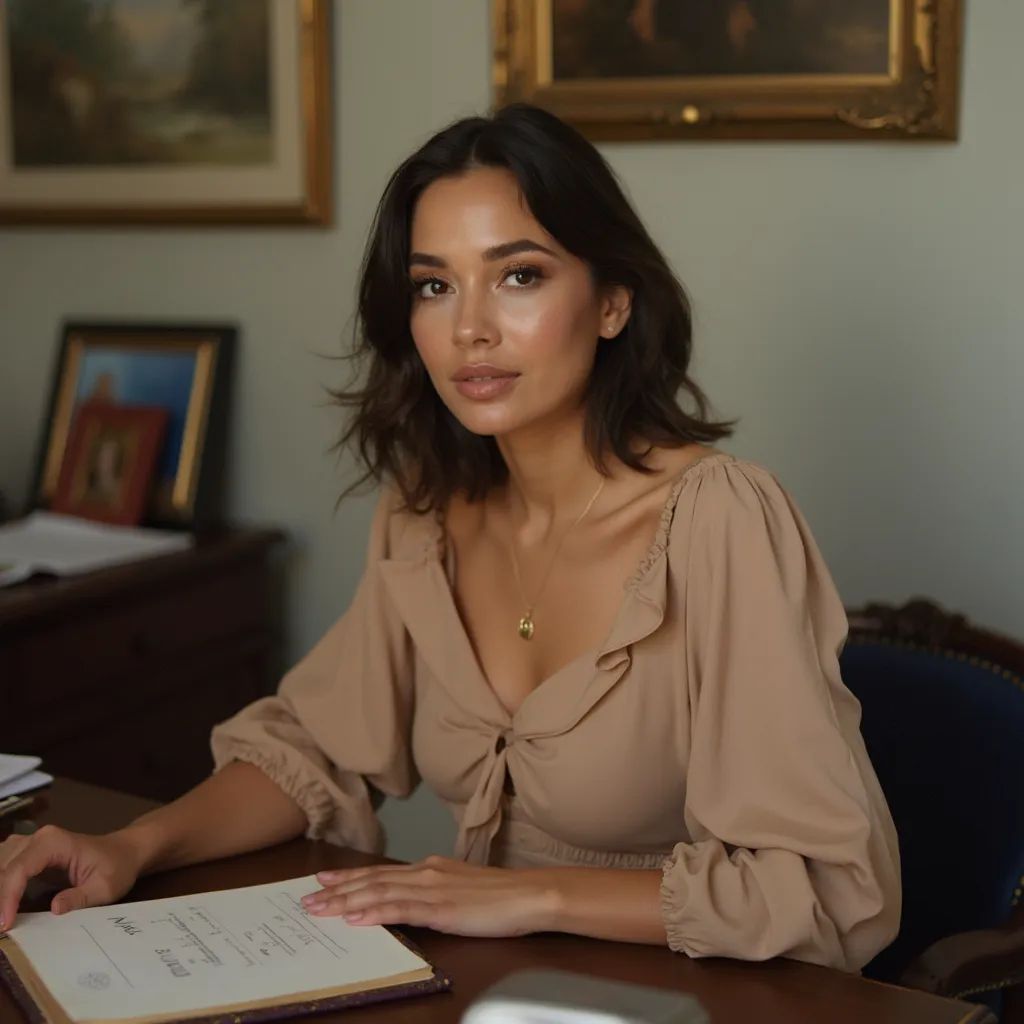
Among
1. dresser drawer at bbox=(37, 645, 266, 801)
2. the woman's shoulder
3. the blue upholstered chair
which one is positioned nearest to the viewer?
the blue upholstered chair

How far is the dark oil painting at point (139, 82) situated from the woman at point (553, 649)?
123 centimetres

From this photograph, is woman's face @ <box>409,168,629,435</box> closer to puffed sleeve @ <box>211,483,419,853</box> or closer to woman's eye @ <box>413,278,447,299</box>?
woman's eye @ <box>413,278,447,299</box>

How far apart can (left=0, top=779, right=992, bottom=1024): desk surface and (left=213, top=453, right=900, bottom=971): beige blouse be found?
0.04 m

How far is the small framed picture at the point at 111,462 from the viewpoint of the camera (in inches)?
122

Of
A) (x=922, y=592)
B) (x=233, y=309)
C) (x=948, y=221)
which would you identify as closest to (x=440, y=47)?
(x=233, y=309)

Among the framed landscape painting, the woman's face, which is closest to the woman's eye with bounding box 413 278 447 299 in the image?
the woman's face

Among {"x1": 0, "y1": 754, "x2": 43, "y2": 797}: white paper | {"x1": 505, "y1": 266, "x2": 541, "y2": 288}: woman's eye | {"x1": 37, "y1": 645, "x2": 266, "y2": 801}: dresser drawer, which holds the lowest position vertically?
{"x1": 37, "y1": 645, "x2": 266, "y2": 801}: dresser drawer

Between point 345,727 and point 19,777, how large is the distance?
1.28ft

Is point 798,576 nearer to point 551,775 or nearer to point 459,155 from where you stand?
point 551,775

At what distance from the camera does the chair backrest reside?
1814mm

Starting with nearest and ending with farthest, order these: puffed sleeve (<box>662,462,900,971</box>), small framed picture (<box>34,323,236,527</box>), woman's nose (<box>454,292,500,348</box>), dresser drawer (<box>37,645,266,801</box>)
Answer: puffed sleeve (<box>662,462,900,971</box>), woman's nose (<box>454,292,500,348</box>), dresser drawer (<box>37,645,266,801</box>), small framed picture (<box>34,323,236,527</box>)

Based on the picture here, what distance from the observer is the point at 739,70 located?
246 cm

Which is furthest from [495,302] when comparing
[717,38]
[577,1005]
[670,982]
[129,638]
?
[129,638]

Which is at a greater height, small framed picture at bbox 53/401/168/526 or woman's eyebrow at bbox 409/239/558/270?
woman's eyebrow at bbox 409/239/558/270
